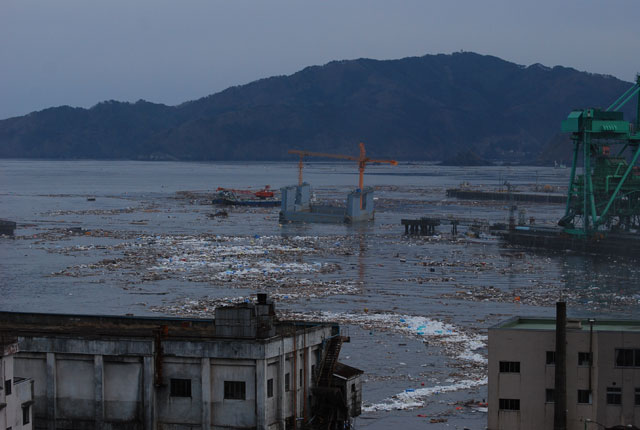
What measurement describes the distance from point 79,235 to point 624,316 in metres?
45.3

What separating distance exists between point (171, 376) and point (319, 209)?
243 feet

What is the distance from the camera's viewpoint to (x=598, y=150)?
68.4 meters

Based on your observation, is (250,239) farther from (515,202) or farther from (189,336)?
(515,202)

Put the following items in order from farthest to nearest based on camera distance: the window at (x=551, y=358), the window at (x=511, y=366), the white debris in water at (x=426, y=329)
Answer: the white debris in water at (x=426, y=329) < the window at (x=511, y=366) < the window at (x=551, y=358)

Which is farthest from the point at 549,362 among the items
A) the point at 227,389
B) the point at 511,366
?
the point at 227,389

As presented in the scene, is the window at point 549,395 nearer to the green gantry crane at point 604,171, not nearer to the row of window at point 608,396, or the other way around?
the row of window at point 608,396

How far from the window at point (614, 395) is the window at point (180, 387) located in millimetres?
8922

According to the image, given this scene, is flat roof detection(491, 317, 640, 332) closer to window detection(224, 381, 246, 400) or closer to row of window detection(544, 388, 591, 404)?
row of window detection(544, 388, 591, 404)

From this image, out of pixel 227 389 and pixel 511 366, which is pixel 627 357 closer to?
pixel 511 366

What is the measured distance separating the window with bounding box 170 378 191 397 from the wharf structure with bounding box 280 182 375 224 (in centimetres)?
6888

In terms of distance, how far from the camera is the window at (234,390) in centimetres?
2005

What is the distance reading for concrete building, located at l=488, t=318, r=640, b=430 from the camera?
2114 cm

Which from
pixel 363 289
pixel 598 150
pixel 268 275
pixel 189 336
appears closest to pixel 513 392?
pixel 189 336

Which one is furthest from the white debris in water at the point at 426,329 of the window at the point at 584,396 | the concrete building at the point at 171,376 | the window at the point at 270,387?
the window at the point at 270,387
